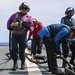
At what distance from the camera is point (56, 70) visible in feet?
32.0

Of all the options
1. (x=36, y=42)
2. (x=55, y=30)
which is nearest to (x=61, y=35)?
(x=55, y=30)

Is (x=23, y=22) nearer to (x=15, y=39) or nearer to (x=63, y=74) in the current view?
(x=15, y=39)

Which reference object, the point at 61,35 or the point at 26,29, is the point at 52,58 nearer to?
the point at 61,35

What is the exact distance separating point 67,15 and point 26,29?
138cm

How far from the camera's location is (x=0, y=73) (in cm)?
1009

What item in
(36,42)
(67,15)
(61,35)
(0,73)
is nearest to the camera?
(61,35)

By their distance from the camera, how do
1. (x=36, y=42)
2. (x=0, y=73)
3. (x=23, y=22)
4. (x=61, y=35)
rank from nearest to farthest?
(x=61, y=35), (x=0, y=73), (x=23, y=22), (x=36, y=42)

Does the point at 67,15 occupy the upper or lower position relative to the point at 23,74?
upper

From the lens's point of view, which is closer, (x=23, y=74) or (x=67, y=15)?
(x=23, y=74)

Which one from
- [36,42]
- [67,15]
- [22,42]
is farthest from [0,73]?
[36,42]

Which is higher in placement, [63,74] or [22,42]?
[22,42]

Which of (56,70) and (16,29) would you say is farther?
(16,29)

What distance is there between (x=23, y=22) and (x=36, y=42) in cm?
475

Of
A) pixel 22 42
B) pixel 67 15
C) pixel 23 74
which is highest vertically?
pixel 67 15
